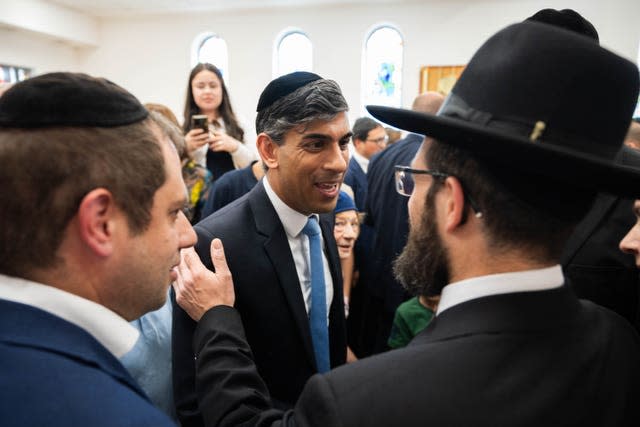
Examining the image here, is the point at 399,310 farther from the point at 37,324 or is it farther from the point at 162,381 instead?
the point at 37,324

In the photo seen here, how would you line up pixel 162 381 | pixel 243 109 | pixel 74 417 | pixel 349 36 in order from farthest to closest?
pixel 243 109 → pixel 349 36 → pixel 162 381 → pixel 74 417

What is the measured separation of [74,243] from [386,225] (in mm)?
2862

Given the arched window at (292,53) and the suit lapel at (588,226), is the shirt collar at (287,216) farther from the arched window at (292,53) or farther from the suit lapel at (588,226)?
the arched window at (292,53)

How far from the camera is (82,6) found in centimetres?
1078

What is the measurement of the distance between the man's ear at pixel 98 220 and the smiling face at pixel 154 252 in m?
0.04

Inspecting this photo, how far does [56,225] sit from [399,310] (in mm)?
2499

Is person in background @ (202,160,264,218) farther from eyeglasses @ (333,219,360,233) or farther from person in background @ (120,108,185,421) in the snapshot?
person in background @ (120,108,185,421)

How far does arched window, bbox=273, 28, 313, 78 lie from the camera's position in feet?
36.4

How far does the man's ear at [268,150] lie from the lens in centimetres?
180

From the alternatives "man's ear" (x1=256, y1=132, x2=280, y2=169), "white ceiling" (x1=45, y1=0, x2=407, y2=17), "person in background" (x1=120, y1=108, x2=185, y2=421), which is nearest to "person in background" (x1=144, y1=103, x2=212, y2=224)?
"man's ear" (x1=256, y1=132, x2=280, y2=169)

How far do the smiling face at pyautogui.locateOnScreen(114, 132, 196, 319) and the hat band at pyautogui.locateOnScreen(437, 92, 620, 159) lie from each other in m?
0.66

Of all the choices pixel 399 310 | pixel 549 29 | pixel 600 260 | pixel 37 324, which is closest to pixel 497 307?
pixel 549 29

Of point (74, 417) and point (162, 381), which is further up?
point (74, 417)

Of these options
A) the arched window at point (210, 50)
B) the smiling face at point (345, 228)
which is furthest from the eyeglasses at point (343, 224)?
the arched window at point (210, 50)
